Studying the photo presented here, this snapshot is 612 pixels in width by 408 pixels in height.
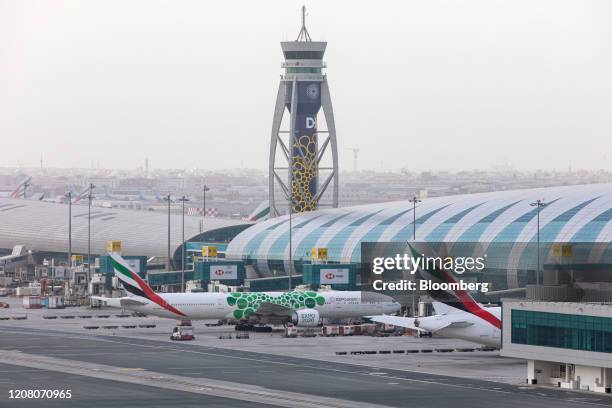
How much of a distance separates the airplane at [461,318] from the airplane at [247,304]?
2478 cm

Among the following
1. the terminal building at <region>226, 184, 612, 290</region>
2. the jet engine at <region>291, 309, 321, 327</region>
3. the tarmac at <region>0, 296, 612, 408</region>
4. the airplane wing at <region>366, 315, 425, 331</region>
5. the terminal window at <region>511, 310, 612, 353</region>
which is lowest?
the tarmac at <region>0, 296, 612, 408</region>

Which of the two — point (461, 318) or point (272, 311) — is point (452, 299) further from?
point (272, 311)

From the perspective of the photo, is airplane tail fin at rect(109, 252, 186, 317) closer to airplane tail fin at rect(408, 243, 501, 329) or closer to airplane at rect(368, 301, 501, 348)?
airplane tail fin at rect(408, 243, 501, 329)

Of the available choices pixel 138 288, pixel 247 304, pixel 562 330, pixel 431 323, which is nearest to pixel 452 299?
pixel 431 323

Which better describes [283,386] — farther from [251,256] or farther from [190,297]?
[251,256]

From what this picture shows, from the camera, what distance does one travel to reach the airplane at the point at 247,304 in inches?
4865

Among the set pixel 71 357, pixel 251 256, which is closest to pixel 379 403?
pixel 71 357

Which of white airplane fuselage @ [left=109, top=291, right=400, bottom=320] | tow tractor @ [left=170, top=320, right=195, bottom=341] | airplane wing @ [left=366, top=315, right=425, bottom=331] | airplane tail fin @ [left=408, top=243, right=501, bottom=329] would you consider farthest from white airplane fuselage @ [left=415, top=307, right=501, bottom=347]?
white airplane fuselage @ [left=109, top=291, right=400, bottom=320]

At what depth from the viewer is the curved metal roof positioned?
144 m

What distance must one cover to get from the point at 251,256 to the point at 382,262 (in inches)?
1158

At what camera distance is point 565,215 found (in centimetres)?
14600

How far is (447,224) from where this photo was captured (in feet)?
511

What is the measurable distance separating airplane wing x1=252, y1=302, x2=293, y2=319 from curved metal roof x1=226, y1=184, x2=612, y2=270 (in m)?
29.4

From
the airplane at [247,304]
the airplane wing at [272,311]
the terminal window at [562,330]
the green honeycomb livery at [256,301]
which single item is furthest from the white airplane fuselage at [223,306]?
the terminal window at [562,330]
